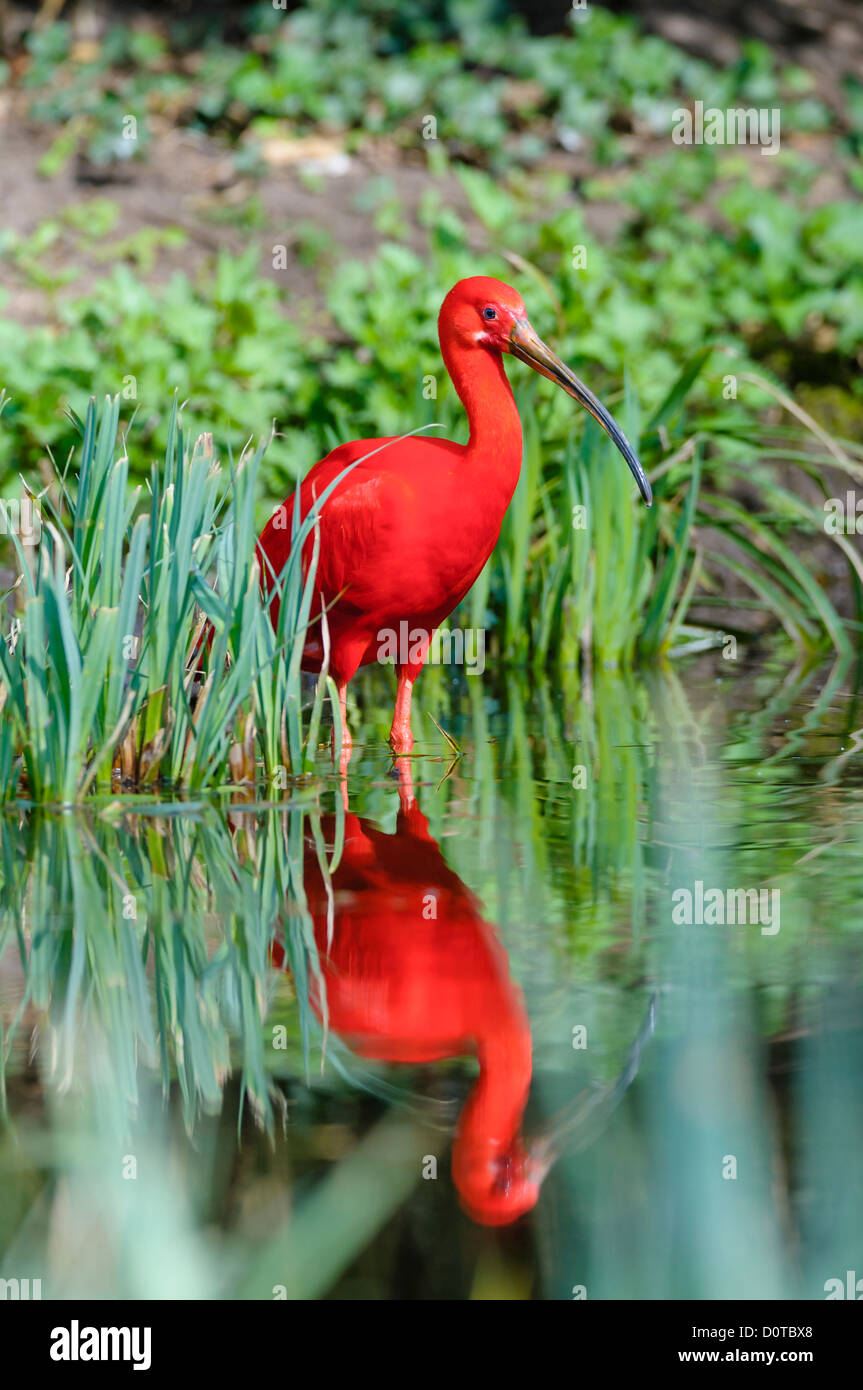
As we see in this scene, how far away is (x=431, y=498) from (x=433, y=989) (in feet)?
5.13

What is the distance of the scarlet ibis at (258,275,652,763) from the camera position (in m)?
3.94

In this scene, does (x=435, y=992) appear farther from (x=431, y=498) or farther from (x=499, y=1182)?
(x=431, y=498)

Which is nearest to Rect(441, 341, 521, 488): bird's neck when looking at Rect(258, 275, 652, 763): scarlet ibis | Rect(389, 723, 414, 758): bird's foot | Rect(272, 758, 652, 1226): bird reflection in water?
Rect(258, 275, 652, 763): scarlet ibis

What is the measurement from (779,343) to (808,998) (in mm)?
5487

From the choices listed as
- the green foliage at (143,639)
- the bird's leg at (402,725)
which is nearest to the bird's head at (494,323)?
the green foliage at (143,639)

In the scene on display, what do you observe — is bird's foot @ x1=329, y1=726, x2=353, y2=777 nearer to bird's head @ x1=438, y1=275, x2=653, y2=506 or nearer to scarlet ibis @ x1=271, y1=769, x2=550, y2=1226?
scarlet ibis @ x1=271, y1=769, x2=550, y2=1226

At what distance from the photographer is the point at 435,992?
2627 millimetres

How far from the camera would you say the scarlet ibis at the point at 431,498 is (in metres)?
3.94

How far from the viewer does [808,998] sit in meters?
2.56

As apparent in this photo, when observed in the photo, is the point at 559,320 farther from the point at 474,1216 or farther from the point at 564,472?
the point at 474,1216

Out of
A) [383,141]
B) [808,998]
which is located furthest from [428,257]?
[808,998]

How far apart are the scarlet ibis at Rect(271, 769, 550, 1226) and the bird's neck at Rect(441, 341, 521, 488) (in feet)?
3.24

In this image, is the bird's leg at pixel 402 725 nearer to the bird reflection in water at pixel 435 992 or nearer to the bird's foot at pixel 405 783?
the bird's foot at pixel 405 783

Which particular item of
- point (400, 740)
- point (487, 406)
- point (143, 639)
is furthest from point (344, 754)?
point (487, 406)
